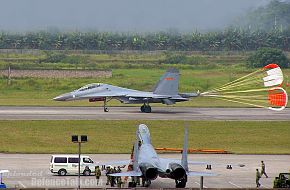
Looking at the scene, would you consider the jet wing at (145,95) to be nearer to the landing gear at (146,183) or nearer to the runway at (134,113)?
the runway at (134,113)

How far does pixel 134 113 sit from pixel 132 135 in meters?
20.0

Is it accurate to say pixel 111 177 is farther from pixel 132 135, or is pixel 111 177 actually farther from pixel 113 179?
pixel 132 135

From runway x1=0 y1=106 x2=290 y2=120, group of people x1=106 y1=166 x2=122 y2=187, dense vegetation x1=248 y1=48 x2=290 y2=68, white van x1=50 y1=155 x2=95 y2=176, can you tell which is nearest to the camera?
group of people x1=106 y1=166 x2=122 y2=187

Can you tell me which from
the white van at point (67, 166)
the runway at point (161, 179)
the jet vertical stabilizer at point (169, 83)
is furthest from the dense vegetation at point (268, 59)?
the white van at point (67, 166)

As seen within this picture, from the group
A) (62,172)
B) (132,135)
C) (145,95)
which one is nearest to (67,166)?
(62,172)

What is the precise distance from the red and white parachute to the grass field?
3307 millimetres

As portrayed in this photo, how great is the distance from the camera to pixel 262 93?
121000 mm

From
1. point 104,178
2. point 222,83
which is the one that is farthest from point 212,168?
point 222,83

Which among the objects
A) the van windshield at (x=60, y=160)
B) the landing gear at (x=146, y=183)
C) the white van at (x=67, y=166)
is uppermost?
the van windshield at (x=60, y=160)

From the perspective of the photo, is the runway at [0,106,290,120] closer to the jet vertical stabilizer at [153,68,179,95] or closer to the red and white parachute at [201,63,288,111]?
the red and white parachute at [201,63,288,111]

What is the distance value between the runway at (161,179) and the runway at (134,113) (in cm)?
2443

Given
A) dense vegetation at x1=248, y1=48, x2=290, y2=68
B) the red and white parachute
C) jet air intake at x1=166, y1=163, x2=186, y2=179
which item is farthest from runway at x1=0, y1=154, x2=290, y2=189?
dense vegetation at x1=248, y1=48, x2=290, y2=68

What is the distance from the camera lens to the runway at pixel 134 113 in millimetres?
89375

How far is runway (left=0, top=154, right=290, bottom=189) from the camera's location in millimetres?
52188
